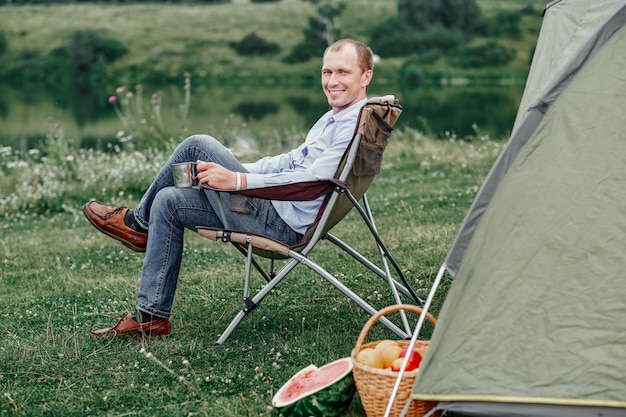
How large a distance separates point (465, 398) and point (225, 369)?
1.39 m

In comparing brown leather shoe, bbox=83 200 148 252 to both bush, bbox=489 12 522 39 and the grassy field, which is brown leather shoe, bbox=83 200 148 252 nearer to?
the grassy field

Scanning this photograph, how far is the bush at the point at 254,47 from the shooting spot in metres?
60.6

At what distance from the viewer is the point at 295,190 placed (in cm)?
396

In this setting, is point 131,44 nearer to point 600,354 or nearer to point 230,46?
point 230,46

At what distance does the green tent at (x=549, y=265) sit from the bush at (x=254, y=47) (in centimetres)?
5841

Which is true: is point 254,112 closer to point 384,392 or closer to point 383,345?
point 383,345

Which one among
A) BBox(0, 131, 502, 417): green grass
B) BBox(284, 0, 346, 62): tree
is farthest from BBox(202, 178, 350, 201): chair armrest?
BBox(284, 0, 346, 62): tree

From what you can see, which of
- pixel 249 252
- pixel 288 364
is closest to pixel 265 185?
pixel 249 252

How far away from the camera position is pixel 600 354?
9.60 feet

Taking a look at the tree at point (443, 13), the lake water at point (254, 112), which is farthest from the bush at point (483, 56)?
the lake water at point (254, 112)

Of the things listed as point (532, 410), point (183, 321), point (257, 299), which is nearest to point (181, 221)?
point (257, 299)

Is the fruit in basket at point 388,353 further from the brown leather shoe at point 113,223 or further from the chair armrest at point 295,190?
the brown leather shoe at point 113,223

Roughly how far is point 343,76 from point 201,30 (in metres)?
64.4

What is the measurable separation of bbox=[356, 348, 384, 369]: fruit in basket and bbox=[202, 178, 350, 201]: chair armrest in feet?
3.29
